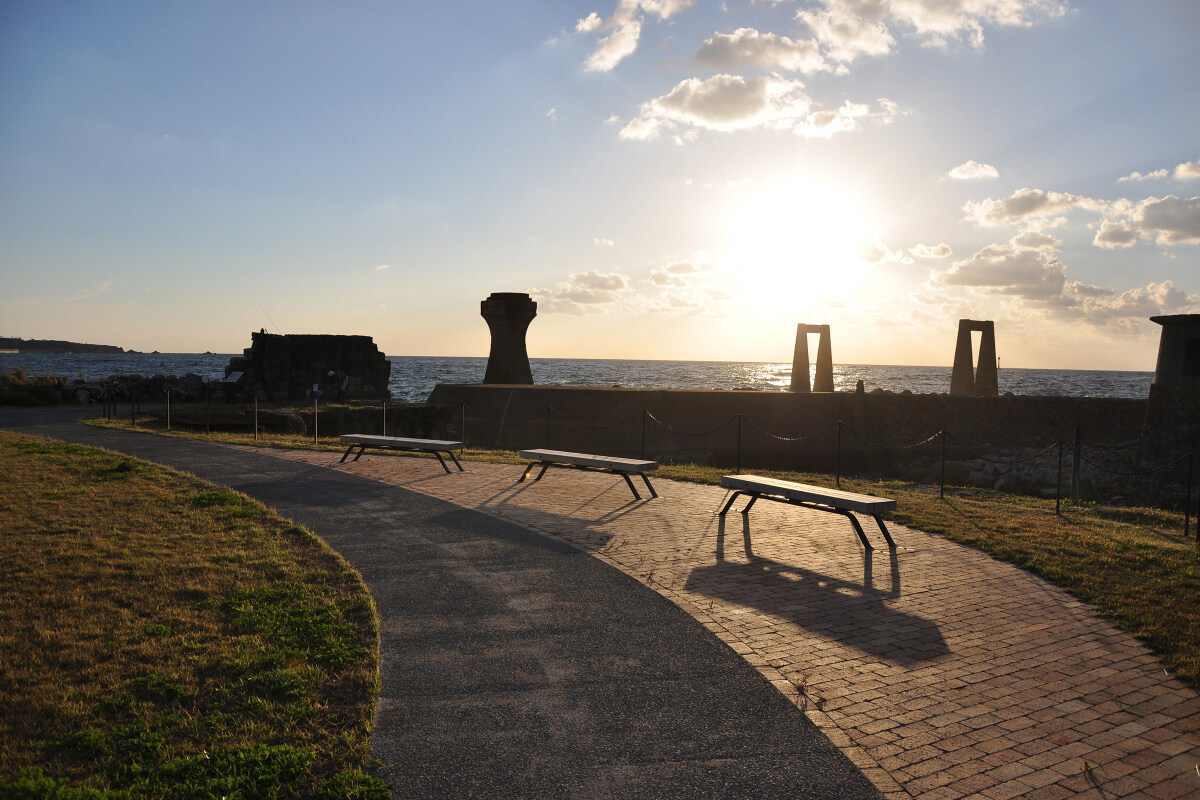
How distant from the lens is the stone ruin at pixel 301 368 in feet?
93.5

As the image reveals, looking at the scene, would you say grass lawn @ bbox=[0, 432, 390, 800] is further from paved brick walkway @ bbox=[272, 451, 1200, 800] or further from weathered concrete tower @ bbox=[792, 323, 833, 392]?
weathered concrete tower @ bbox=[792, 323, 833, 392]

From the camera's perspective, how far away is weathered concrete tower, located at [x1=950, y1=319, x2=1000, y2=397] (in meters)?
29.3

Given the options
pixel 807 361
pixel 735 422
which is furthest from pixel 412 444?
pixel 807 361

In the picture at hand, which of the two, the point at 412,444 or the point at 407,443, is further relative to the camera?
the point at 407,443

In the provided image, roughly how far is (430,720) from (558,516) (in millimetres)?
4954

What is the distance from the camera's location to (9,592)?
541 cm

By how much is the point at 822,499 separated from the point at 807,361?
20790mm

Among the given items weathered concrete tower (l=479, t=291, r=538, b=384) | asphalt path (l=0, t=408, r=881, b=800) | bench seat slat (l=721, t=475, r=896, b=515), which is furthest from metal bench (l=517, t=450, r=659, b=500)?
weathered concrete tower (l=479, t=291, r=538, b=384)

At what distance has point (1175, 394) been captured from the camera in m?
14.3

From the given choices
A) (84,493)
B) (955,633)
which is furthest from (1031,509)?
(84,493)

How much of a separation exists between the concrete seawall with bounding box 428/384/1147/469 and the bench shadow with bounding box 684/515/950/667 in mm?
10587

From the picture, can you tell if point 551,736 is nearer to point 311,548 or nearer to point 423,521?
point 311,548

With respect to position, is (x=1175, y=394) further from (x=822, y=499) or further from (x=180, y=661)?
(x=180, y=661)

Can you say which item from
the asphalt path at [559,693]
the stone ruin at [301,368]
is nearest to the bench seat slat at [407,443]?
the asphalt path at [559,693]
